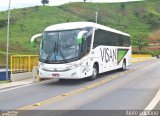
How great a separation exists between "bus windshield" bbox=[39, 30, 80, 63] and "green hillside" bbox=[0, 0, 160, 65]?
140 ft

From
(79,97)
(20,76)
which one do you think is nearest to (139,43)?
(20,76)

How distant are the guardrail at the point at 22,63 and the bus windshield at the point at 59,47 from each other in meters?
2.58

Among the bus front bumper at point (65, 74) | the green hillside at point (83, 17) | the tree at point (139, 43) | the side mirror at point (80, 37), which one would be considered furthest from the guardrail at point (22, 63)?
the tree at point (139, 43)

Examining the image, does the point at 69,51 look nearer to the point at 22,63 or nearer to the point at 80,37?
the point at 80,37

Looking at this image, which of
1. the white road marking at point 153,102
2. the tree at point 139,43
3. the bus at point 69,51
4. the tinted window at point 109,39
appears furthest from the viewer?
the tree at point 139,43

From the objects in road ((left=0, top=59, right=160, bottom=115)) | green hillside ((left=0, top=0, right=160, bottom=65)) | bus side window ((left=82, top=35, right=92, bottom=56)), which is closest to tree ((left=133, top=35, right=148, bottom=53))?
green hillside ((left=0, top=0, right=160, bottom=65))

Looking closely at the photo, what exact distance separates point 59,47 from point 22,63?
12.5 ft

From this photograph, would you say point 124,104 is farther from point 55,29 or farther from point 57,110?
point 55,29

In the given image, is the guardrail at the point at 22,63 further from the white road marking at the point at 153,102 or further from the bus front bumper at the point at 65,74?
the white road marking at the point at 153,102

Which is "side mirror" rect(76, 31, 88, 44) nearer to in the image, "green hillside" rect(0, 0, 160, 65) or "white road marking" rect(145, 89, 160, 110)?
"white road marking" rect(145, 89, 160, 110)

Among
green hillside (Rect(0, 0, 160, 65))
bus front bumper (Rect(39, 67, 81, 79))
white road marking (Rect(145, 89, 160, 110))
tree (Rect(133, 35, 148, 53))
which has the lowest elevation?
tree (Rect(133, 35, 148, 53))

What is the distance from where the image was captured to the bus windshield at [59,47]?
19594 mm

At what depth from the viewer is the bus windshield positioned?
19.6m

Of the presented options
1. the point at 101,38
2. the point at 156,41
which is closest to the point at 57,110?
the point at 101,38
